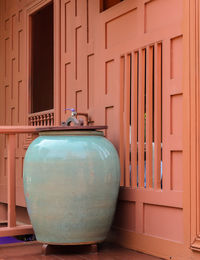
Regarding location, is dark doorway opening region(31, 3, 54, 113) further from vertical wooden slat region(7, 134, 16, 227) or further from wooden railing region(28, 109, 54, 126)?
vertical wooden slat region(7, 134, 16, 227)

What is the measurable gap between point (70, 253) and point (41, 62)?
3.13 metres

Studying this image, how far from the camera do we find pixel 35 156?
114 inches

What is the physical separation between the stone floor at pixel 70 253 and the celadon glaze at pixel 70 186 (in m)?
0.09

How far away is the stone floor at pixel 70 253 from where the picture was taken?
283 centimetres

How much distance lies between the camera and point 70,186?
9.16 feet

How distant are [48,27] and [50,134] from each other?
350cm

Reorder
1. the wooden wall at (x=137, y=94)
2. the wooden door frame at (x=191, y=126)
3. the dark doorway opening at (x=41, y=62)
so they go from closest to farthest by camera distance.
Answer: the wooden door frame at (x=191, y=126) < the wooden wall at (x=137, y=94) < the dark doorway opening at (x=41, y=62)

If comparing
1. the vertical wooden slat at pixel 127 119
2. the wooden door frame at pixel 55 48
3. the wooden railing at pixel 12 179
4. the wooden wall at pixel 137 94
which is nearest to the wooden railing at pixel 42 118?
the wooden door frame at pixel 55 48

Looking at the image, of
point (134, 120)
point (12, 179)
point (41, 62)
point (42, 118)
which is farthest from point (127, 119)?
point (41, 62)

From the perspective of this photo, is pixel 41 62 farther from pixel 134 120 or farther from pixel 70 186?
pixel 70 186

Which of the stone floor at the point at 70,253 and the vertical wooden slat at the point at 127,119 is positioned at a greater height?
the vertical wooden slat at the point at 127,119

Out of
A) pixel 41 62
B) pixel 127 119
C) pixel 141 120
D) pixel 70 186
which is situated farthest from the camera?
pixel 41 62

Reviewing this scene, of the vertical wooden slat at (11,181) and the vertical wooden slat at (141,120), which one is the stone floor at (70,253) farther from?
the vertical wooden slat at (141,120)

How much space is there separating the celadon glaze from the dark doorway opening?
2527mm
